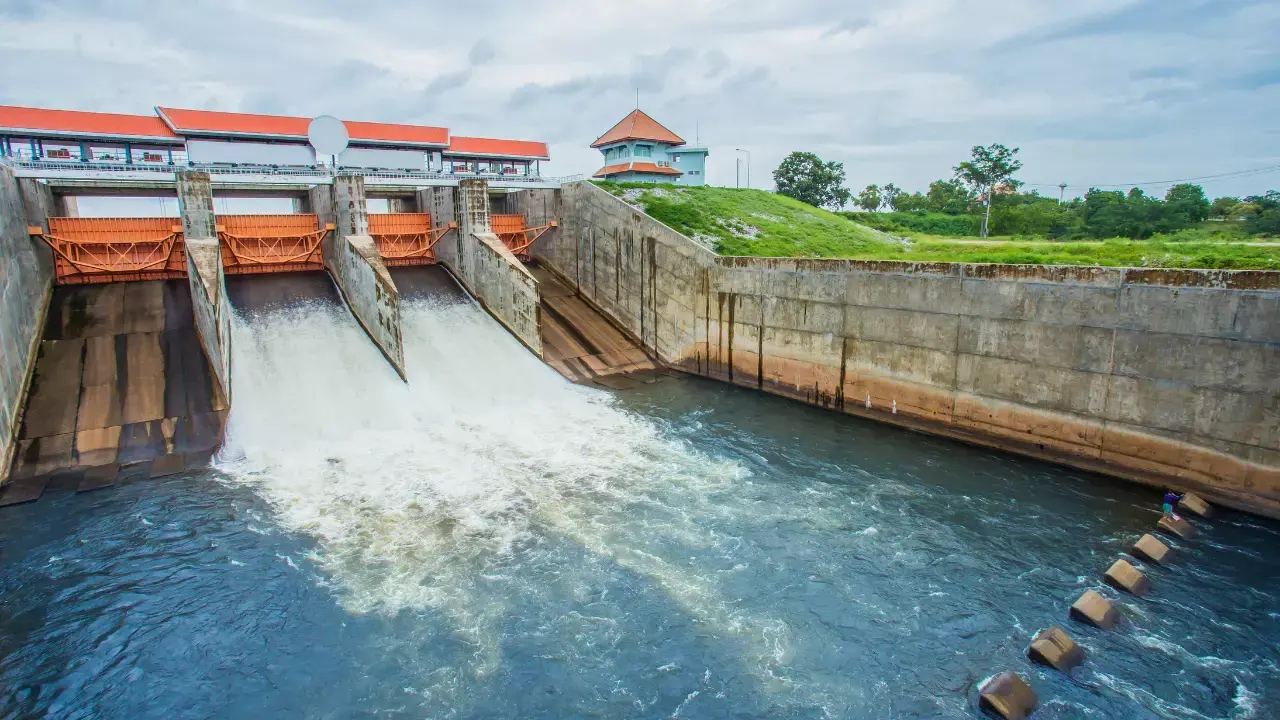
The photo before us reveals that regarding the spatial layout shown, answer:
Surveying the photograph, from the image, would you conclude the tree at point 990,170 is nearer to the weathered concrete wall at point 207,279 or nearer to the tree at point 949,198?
the tree at point 949,198

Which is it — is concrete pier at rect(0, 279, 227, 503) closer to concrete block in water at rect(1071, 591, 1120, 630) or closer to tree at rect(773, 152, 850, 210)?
concrete block in water at rect(1071, 591, 1120, 630)

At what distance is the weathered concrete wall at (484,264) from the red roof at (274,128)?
52.1 ft

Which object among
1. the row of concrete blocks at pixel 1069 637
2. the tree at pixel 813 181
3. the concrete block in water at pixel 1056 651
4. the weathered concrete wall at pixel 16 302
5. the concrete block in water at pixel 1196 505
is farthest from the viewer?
the tree at pixel 813 181

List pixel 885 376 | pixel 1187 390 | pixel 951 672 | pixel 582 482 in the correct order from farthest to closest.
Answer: pixel 885 376 → pixel 582 482 → pixel 1187 390 → pixel 951 672

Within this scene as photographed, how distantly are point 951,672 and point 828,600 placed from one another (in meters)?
2.01

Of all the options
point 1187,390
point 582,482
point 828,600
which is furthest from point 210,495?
point 1187,390

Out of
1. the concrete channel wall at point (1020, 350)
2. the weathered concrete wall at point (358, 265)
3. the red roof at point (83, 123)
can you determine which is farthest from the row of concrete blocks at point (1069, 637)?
the red roof at point (83, 123)

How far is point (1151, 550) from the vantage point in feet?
36.8

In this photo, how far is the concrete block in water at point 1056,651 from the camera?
873cm

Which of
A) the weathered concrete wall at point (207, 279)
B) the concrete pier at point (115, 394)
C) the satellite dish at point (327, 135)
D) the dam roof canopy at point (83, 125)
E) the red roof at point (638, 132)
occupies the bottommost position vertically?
the concrete pier at point (115, 394)

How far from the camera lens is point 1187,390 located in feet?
44.1

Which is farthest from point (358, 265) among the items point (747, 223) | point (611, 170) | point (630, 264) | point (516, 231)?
point (611, 170)

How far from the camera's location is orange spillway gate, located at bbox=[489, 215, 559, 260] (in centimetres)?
2938

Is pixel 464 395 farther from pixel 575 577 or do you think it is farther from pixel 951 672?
pixel 951 672
